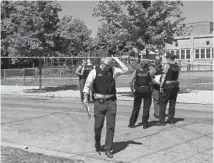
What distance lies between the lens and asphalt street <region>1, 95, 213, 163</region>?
6.42 metres

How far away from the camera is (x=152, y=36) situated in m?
17.4

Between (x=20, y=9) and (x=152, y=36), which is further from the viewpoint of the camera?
(x=20, y=9)

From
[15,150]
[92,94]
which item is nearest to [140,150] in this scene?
[92,94]

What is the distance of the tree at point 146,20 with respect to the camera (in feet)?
57.2

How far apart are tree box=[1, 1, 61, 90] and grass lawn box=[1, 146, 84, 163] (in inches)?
577

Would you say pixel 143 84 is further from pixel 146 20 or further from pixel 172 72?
pixel 146 20

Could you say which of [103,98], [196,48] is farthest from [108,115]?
[196,48]

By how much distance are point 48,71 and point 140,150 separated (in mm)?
27917

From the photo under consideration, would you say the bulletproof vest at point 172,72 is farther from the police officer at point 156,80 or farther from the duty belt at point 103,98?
the duty belt at point 103,98

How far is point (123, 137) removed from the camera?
8.03 m

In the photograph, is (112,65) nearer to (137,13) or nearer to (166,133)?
(166,133)

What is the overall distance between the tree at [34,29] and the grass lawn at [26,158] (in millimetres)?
→ 14663

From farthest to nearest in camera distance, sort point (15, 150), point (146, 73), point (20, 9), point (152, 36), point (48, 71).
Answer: point (48, 71)
point (20, 9)
point (152, 36)
point (146, 73)
point (15, 150)

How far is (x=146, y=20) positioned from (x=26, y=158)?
497 inches
